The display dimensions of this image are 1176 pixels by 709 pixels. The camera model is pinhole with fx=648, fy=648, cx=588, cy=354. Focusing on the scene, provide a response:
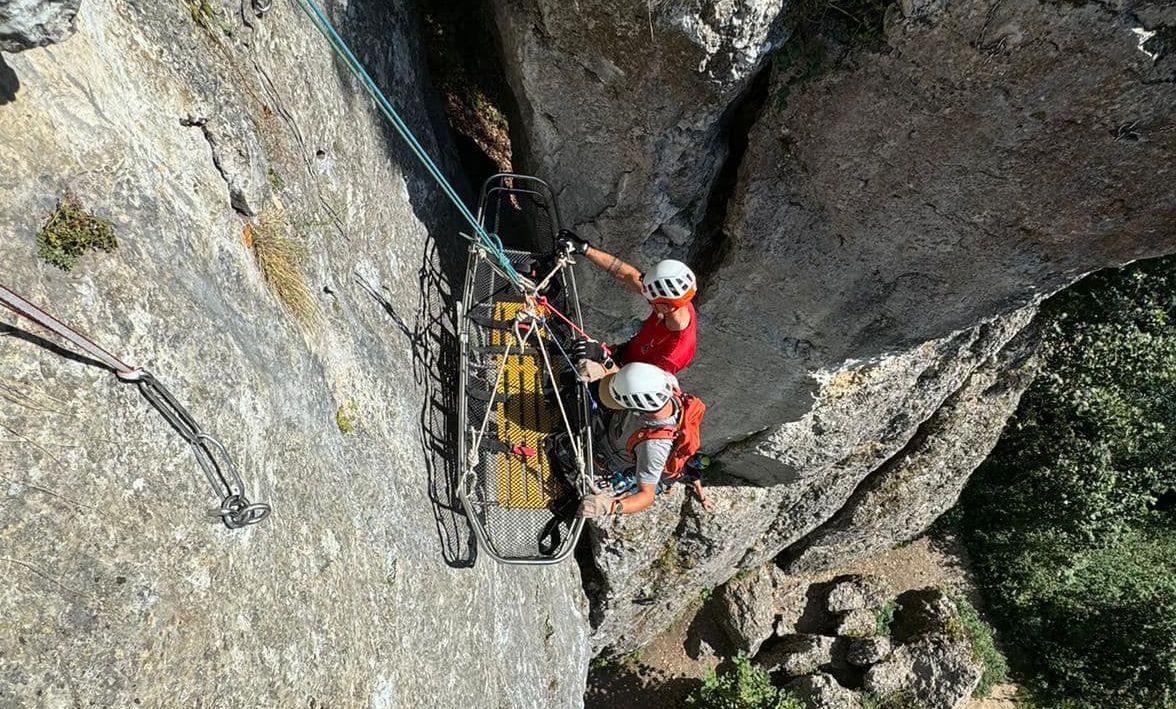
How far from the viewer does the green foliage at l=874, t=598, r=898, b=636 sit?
13.5m

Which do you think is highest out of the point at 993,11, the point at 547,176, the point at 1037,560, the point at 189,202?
the point at 547,176

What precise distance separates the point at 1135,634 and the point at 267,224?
16479mm

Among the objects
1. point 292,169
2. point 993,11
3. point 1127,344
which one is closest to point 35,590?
point 292,169

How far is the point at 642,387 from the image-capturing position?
216 inches

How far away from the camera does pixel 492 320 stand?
6609 millimetres

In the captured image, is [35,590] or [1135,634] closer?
[35,590]

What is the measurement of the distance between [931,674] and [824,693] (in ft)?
7.46

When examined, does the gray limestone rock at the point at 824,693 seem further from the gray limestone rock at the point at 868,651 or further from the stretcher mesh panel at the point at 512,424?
the stretcher mesh panel at the point at 512,424

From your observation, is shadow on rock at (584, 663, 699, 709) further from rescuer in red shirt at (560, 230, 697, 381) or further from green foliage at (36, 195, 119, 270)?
green foliage at (36, 195, 119, 270)

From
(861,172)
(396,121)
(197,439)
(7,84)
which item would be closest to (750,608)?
(861,172)

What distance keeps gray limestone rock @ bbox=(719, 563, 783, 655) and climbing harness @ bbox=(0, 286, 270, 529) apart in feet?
39.5

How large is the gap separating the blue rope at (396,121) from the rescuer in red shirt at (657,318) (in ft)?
2.49

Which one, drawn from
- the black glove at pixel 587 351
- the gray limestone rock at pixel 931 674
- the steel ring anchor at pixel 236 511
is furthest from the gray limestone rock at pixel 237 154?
the gray limestone rock at pixel 931 674

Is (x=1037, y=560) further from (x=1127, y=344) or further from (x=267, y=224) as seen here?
(x=267, y=224)
